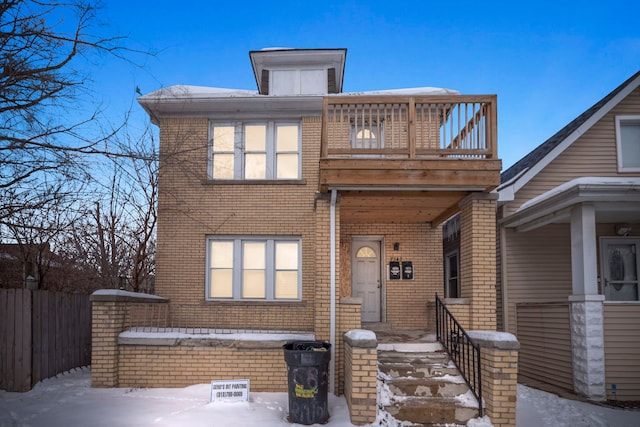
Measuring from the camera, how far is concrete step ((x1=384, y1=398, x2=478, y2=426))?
7.17 meters

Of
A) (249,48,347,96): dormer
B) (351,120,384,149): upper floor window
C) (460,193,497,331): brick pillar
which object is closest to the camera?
(351,120,384,149): upper floor window

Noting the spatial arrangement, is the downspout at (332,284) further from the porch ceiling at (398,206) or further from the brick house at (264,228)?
the brick house at (264,228)

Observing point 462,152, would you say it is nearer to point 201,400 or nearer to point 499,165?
point 499,165

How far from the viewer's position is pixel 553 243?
12.2m

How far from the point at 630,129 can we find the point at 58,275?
15486mm

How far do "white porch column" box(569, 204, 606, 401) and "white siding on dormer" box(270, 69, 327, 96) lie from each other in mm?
7507

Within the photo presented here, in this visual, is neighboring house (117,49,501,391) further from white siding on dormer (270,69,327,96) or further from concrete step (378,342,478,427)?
concrete step (378,342,478,427)

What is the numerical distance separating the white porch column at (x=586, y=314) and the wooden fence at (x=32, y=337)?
9644 mm

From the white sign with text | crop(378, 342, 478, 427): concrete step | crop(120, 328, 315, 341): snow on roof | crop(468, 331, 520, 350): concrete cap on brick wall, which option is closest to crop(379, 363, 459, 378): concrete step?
crop(378, 342, 478, 427): concrete step

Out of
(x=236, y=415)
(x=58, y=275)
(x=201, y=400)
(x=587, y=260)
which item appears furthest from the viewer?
(x=58, y=275)

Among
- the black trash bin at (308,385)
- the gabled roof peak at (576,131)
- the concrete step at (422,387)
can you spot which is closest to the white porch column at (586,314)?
the gabled roof peak at (576,131)

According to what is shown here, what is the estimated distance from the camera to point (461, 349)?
8477 millimetres

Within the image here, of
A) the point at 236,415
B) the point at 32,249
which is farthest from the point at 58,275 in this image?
the point at 236,415

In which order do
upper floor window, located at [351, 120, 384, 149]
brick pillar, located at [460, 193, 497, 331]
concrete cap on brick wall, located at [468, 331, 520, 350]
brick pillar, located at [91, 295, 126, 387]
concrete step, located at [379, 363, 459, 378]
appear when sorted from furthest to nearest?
brick pillar, located at [91, 295, 126, 387], brick pillar, located at [460, 193, 497, 331], upper floor window, located at [351, 120, 384, 149], concrete step, located at [379, 363, 459, 378], concrete cap on brick wall, located at [468, 331, 520, 350]
